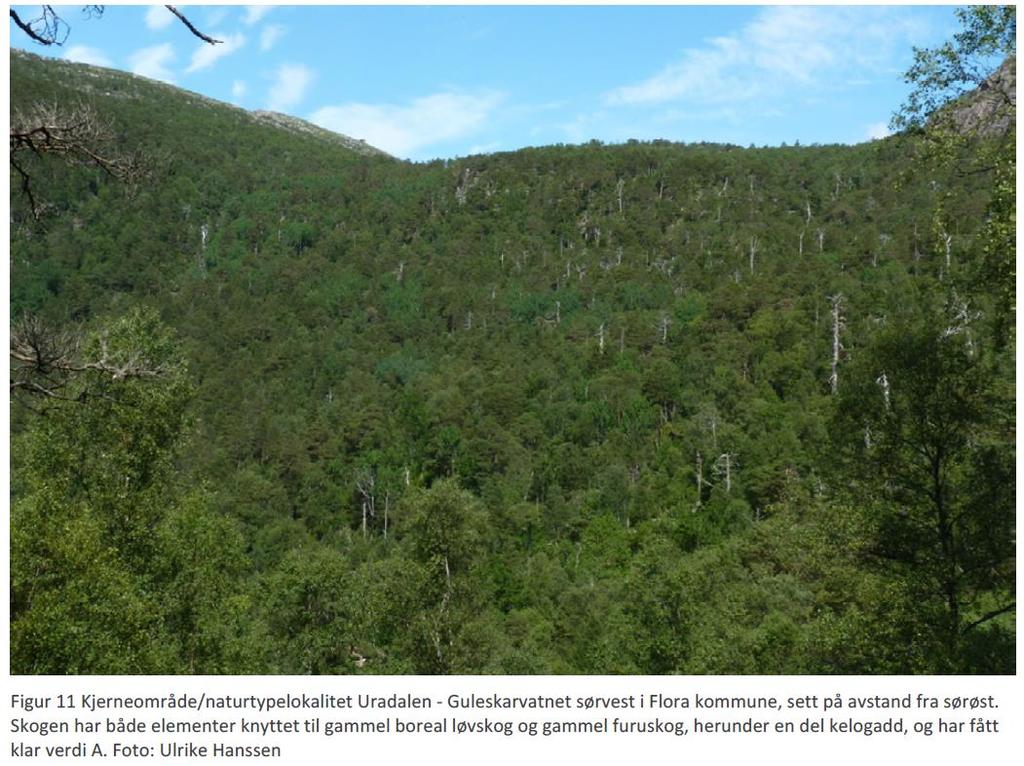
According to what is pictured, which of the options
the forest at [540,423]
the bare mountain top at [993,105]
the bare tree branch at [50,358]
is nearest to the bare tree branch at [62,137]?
the forest at [540,423]

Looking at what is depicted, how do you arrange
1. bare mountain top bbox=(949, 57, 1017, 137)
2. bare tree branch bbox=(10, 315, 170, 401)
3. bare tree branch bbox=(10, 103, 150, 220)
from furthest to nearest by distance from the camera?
bare mountain top bbox=(949, 57, 1017, 137), bare tree branch bbox=(10, 103, 150, 220), bare tree branch bbox=(10, 315, 170, 401)

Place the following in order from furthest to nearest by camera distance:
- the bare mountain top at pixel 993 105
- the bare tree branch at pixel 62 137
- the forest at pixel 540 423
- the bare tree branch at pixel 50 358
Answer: the forest at pixel 540 423
the bare mountain top at pixel 993 105
the bare tree branch at pixel 62 137
the bare tree branch at pixel 50 358

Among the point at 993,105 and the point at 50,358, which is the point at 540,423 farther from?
the point at 50,358

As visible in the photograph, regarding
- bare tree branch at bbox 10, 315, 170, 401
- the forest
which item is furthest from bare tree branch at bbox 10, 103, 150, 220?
bare tree branch at bbox 10, 315, 170, 401

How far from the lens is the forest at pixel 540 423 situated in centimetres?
1192

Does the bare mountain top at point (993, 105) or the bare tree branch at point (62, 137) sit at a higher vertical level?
the bare mountain top at point (993, 105)

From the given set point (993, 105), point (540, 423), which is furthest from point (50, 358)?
point (540, 423)

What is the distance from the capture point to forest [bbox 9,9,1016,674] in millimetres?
11922

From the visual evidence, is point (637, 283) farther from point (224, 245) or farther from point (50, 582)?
point (50, 582)

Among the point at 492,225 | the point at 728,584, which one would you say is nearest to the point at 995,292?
the point at 728,584

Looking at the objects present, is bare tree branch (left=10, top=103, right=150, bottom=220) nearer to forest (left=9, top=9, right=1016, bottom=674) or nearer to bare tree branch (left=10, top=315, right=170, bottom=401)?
forest (left=9, top=9, right=1016, bottom=674)

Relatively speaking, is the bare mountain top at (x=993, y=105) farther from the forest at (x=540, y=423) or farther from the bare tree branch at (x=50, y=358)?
the bare tree branch at (x=50, y=358)

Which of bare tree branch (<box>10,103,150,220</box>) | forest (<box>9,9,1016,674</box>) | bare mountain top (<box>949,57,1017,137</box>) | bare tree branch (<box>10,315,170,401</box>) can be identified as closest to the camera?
bare tree branch (<box>10,315,170,401</box>)

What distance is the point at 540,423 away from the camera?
3959 inches
